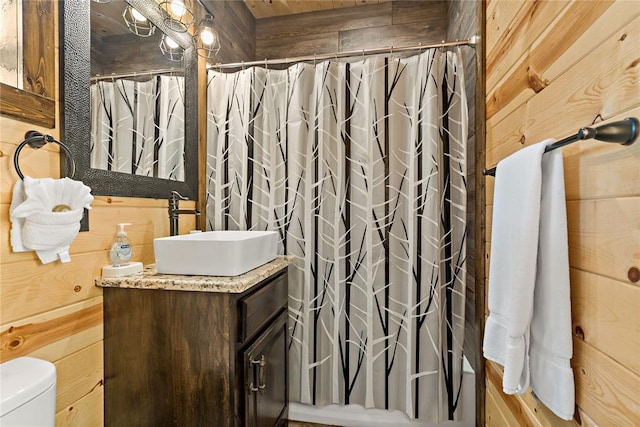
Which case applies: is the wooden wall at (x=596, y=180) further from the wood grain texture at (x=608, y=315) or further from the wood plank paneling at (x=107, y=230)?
the wood plank paneling at (x=107, y=230)

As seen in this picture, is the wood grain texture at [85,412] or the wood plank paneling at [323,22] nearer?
the wood grain texture at [85,412]

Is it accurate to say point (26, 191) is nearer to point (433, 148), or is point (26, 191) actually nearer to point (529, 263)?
point (529, 263)

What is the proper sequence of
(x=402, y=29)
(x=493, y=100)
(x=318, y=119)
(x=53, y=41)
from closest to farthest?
(x=53, y=41) < (x=493, y=100) < (x=318, y=119) < (x=402, y=29)

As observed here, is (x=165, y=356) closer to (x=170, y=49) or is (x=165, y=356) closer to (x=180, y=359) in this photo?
(x=180, y=359)

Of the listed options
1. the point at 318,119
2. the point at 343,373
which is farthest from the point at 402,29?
the point at 343,373

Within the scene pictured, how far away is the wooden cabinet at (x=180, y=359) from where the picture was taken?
1028mm

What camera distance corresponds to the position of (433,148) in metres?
1.57

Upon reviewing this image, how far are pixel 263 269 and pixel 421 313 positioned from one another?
2.92 feet

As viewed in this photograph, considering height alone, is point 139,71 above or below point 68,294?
above

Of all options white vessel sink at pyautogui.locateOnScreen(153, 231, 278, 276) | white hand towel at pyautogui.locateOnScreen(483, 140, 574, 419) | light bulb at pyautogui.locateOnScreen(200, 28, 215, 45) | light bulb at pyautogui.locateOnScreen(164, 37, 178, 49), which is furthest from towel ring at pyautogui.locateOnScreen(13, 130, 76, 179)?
white hand towel at pyautogui.locateOnScreen(483, 140, 574, 419)

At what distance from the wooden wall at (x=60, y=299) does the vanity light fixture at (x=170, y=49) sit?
24.0 inches

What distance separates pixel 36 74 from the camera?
0.88 m

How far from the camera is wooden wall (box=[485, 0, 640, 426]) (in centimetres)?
55

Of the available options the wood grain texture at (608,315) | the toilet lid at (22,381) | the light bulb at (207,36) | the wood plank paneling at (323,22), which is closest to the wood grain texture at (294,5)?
the wood plank paneling at (323,22)
